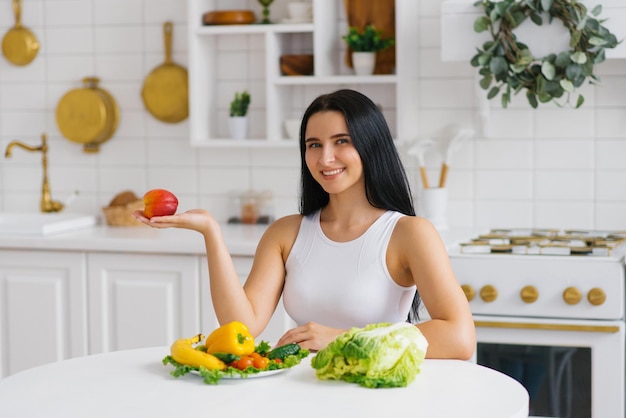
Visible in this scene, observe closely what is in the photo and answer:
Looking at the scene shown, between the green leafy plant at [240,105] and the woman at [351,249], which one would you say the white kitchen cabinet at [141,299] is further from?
the woman at [351,249]

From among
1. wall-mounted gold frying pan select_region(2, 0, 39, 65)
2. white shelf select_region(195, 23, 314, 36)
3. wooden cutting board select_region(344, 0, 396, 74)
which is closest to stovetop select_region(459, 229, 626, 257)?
wooden cutting board select_region(344, 0, 396, 74)

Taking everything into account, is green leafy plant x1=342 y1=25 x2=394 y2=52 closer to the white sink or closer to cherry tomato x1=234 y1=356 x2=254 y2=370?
the white sink

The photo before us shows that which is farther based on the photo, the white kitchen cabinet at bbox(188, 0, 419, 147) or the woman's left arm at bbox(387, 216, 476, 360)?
the white kitchen cabinet at bbox(188, 0, 419, 147)

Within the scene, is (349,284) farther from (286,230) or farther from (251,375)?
(251,375)

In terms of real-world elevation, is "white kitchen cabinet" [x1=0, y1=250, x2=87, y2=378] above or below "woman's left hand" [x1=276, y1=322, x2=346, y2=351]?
below

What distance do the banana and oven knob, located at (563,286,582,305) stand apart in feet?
4.82

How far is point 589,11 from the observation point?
10.2ft

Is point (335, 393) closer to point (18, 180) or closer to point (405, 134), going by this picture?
point (405, 134)

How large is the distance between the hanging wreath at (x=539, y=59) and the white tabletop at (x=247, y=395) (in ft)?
5.17

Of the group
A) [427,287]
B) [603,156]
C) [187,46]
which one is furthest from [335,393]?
[187,46]

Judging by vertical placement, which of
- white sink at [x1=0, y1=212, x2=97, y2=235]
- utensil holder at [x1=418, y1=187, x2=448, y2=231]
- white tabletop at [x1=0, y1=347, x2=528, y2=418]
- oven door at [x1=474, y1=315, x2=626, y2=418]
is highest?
utensil holder at [x1=418, y1=187, x2=448, y2=231]

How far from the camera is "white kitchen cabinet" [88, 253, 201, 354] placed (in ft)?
10.9

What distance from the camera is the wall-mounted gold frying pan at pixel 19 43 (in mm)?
3969

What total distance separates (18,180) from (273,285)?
7.19 ft
